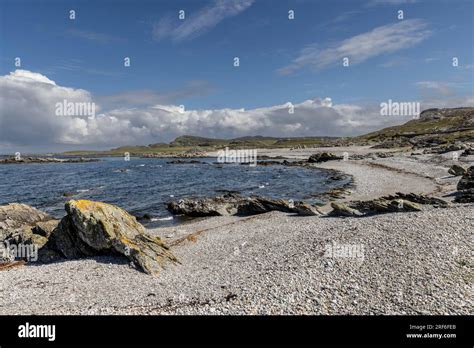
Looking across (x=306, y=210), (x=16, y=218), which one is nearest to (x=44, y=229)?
(x=16, y=218)

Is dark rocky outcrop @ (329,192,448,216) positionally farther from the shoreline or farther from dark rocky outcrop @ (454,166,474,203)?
dark rocky outcrop @ (454,166,474,203)

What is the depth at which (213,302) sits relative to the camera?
13625 mm

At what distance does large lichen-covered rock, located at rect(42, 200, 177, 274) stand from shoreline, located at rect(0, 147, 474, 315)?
938mm

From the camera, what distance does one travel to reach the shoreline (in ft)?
42.3

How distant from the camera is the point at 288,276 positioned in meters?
15.7

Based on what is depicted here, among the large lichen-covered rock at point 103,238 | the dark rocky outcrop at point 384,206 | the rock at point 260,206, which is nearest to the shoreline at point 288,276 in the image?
the large lichen-covered rock at point 103,238

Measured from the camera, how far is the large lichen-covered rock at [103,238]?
19594 mm

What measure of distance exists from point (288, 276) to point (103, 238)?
1287 centimetres

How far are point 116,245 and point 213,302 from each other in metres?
9.52

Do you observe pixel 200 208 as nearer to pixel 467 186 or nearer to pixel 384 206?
pixel 384 206

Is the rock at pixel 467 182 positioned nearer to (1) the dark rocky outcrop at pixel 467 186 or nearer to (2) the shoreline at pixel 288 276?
(1) the dark rocky outcrop at pixel 467 186

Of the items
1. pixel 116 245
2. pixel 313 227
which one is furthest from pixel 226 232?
pixel 116 245
